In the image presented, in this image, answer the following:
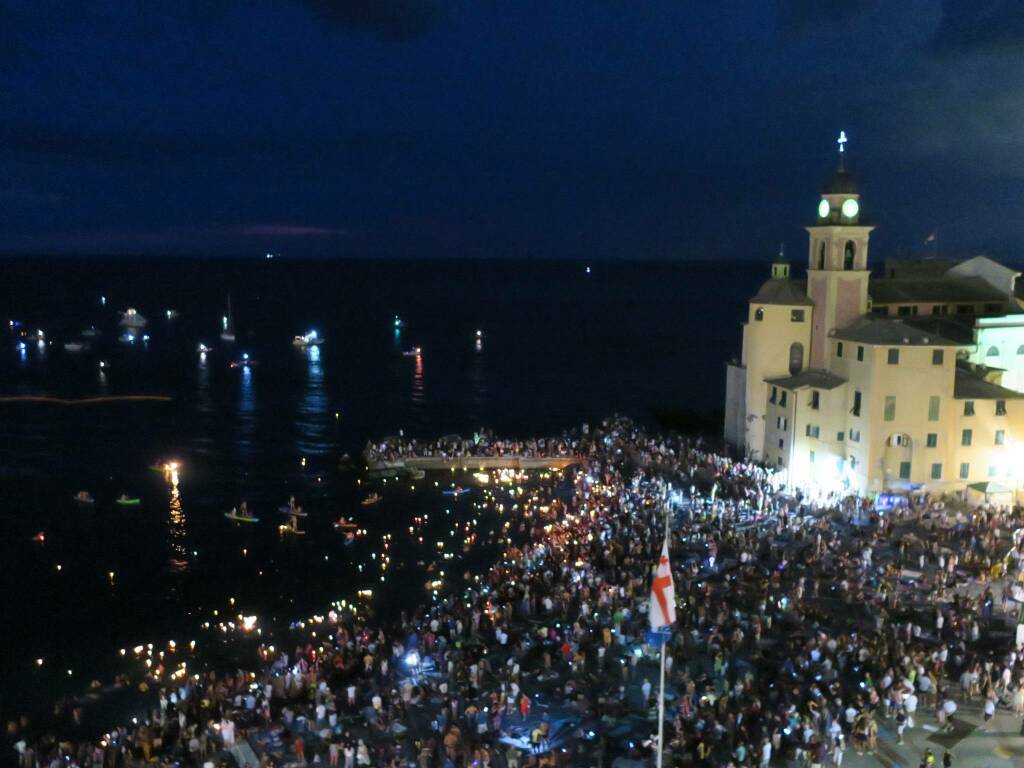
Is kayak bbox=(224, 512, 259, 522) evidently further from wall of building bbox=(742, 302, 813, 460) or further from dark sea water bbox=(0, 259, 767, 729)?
wall of building bbox=(742, 302, 813, 460)

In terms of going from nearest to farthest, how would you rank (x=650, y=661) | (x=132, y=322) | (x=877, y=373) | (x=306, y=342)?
1. (x=650, y=661)
2. (x=877, y=373)
3. (x=306, y=342)
4. (x=132, y=322)

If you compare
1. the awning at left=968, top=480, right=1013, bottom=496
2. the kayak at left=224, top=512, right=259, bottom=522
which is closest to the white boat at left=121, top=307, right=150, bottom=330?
the kayak at left=224, top=512, right=259, bottom=522

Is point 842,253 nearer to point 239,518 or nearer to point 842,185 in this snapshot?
point 842,185

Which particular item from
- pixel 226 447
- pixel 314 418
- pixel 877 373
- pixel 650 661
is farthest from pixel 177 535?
pixel 314 418

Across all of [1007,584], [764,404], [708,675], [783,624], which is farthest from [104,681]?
[764,404]

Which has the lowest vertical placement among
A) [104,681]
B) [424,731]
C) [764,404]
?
[104,681]

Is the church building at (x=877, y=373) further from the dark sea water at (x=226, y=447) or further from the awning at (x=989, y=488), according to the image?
the dark sea water at (x=226, y=447)

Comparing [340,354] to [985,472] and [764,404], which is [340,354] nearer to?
[764,404]
